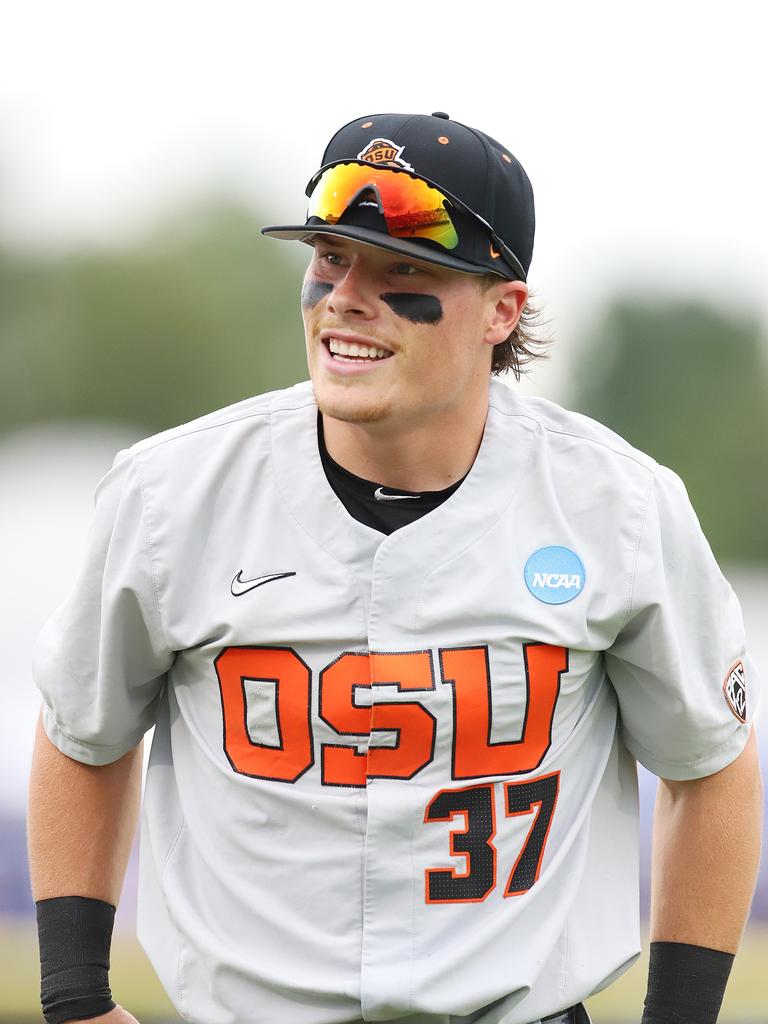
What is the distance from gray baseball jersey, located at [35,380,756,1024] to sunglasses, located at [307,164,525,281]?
0.41 meters

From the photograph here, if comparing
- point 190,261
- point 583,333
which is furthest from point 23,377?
point 583,333

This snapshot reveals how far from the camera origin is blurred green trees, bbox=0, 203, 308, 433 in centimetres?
3494

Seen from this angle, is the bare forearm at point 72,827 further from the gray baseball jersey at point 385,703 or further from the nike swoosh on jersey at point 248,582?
the nike swoosh on jersey at point 248,582

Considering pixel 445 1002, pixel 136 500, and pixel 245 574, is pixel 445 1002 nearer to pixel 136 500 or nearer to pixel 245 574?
pixel 245 574

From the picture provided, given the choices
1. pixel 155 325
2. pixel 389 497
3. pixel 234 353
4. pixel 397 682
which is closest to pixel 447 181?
pixel 389 497

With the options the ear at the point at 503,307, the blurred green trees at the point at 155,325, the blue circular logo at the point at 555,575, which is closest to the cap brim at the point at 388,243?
the ear at the point at 503,307

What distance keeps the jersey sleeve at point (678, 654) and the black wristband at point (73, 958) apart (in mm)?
1118

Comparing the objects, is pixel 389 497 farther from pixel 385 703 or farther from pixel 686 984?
pixel 686 984

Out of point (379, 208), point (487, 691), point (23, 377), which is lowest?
point (23, 377)

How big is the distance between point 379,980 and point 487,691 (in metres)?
0.54

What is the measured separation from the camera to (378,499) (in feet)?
9.28

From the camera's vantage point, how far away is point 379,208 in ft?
8.82

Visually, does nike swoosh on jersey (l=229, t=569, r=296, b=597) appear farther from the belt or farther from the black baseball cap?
the belt

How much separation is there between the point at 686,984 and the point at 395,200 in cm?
162
